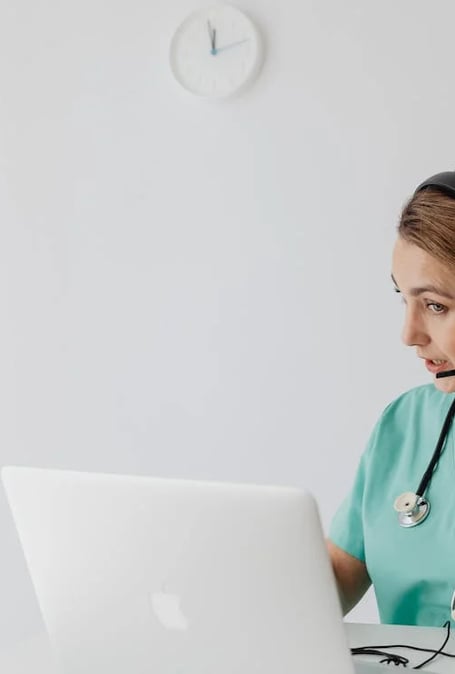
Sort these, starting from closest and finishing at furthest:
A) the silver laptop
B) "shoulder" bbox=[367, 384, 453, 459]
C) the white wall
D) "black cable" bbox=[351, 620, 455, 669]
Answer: the silver laptop < "black cable" bbox=[351, 620, 455, 669] < "shoulder" bbox=[367, 384, 453, 459] < the white wall

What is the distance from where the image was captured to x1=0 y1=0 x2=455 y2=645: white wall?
248 centimetres

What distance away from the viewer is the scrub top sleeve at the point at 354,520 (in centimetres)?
169

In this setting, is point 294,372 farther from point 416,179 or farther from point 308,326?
point 416,179

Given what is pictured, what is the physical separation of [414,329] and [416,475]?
0.78ft

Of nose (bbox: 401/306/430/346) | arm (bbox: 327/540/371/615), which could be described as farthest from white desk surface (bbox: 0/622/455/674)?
nose (bbox: 401/306/430/346)

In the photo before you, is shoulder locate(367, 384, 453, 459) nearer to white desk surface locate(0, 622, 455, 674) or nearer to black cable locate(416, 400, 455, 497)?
black cable locate(416, 400, 455, 497)

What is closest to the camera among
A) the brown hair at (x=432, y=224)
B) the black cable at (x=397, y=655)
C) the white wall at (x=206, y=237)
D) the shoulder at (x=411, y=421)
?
the black cable at (x=397, y=655)

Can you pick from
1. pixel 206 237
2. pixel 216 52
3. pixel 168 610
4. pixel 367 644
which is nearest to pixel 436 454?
pixel 367 644

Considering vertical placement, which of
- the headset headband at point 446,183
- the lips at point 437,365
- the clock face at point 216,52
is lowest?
the lips at point 437,365

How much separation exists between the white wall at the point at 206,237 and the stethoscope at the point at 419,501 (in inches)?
36.1

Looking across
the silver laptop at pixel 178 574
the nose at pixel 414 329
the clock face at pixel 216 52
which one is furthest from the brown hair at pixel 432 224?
the clock face at pixel 216 52

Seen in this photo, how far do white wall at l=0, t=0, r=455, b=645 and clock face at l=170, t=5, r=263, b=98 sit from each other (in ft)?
0.12

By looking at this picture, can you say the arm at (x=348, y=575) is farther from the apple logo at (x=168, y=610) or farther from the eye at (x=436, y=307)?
the apple logo at (x=168, y=610)

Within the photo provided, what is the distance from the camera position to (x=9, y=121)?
2.61 metres
